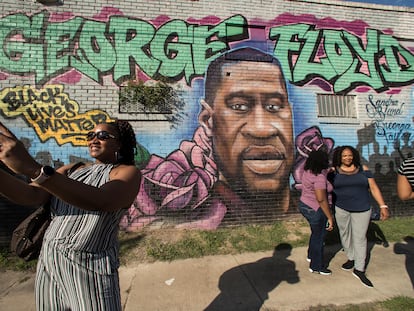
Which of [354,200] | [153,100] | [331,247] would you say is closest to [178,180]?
[153,100]

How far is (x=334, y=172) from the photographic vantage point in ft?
13.2

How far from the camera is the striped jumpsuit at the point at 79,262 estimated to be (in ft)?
5.07

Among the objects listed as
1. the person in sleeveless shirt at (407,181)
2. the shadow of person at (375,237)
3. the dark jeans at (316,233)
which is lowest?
the shadow of person at (375,237)

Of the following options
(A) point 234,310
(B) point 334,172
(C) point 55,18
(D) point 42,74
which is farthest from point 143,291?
(C) point 55,18

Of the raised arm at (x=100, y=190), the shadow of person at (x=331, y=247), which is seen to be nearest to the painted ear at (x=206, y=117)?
the shadow of person at (x=331, y=247)

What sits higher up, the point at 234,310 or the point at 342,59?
the point at 342,59

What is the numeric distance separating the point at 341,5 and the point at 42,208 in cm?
738

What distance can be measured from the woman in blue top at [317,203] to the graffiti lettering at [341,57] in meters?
2.98

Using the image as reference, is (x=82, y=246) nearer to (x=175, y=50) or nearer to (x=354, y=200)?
(x=354, y=200)

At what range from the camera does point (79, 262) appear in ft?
5.08

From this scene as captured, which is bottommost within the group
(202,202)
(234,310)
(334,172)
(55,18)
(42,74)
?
(234,310)

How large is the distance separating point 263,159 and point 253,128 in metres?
0.67

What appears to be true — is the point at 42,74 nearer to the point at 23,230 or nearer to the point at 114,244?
the point at 23,230

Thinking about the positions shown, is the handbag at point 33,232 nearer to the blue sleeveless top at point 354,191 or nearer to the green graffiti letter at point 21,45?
the blue sleeveless top at point 354,191
